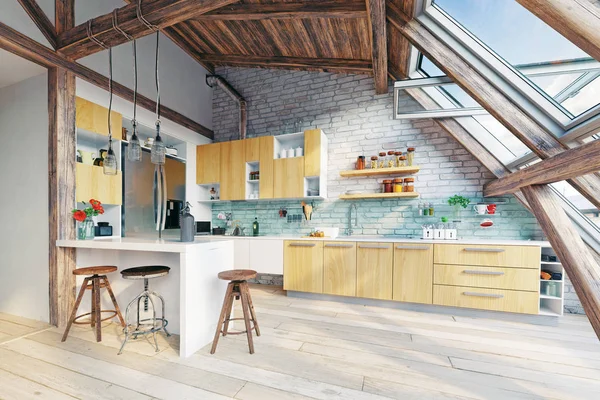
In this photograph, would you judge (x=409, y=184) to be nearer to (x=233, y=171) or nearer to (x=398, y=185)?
(x=398, y=185)

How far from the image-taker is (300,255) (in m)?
3.43

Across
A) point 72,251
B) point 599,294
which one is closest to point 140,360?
point 72,251

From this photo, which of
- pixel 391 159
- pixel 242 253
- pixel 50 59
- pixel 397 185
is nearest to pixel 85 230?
pixel 50 59

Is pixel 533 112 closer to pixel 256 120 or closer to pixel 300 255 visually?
pixel 300 255

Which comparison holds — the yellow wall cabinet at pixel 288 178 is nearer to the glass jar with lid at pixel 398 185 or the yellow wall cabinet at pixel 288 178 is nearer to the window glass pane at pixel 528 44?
the glass jar with lid at pixel 398 185

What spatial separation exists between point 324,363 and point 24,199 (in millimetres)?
3346

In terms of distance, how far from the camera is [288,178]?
3.80 meters

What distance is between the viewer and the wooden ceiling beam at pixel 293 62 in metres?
3.68

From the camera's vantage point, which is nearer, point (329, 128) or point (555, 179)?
point (555, 179)

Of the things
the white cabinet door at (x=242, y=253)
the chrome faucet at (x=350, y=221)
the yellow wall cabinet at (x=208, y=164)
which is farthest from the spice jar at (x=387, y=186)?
the yellow wall cabinet at (x=208, y=164)

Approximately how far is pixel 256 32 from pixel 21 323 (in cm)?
417

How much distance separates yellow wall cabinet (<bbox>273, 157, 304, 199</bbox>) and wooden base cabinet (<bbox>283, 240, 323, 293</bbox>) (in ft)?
2.39

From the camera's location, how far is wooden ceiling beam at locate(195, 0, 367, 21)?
2461 millimetres

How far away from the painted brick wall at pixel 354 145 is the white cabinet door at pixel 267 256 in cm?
57
